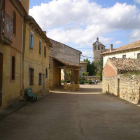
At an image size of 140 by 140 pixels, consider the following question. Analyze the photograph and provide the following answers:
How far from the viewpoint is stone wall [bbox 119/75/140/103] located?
1286 cm

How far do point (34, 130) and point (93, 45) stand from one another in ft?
256

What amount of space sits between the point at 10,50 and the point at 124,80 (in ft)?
31.2

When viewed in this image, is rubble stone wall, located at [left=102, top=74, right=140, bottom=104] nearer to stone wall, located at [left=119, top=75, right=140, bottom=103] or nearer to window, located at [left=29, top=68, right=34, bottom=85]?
stone wall, located at [left=119, top=75, right=140, bottom=103]

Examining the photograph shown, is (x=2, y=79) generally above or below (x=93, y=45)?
below

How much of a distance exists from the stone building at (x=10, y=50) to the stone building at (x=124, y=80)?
7489 mm

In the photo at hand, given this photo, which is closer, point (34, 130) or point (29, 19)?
point (34, 130)

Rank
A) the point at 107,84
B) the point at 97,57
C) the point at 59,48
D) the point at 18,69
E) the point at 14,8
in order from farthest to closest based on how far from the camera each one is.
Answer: the point at 97,57 < the point at 59,48 < the point at 107,84 < the point at 18,69 < the point at 14,8

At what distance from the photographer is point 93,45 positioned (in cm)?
8238

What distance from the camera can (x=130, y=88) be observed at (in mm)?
14078

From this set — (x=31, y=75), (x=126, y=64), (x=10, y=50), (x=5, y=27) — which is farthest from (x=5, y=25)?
(x=126, y=64)

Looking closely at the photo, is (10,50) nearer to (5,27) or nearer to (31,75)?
(5,27)

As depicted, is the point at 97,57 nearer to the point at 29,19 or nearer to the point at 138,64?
the point at 138,64

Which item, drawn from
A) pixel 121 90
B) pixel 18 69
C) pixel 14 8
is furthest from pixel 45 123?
pixel 121 90

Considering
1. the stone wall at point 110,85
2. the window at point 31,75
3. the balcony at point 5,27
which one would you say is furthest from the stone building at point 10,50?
the stone wall at point 110,85
